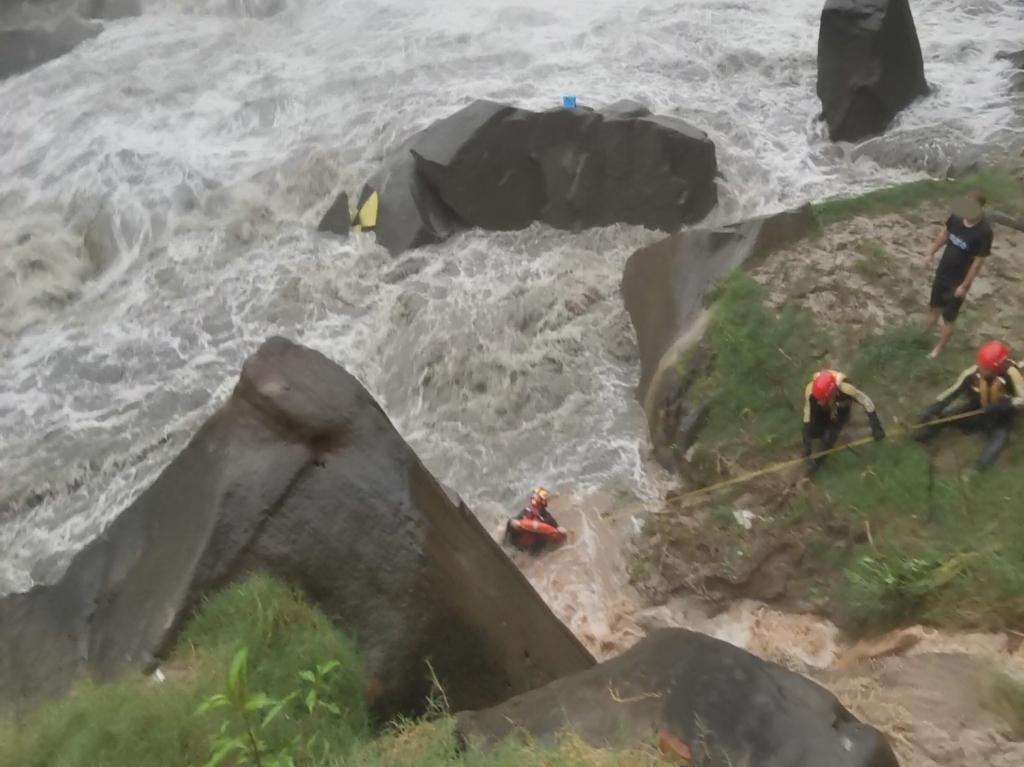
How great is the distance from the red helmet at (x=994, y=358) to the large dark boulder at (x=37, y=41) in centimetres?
1658

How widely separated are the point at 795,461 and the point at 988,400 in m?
1.51

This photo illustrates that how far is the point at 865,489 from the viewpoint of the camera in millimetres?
6707

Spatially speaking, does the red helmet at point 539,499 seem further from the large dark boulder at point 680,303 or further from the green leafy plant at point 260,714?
the green leafy plant at point 260,714

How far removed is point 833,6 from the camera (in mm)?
11695

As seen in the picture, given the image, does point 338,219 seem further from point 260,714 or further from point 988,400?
point 260,714

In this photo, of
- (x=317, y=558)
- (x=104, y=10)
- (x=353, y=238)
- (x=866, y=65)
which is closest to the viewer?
(x=317, y=558)

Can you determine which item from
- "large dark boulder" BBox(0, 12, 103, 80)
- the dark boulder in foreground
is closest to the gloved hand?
the dark boulder in foreground

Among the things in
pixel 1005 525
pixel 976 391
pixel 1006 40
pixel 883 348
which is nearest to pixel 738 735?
pixel 1005 525

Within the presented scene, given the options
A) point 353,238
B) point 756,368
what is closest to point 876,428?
point 756,368

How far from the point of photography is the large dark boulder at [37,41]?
1606 cm

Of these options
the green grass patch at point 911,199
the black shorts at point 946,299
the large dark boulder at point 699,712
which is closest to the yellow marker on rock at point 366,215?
the green grass patch at point 911,199

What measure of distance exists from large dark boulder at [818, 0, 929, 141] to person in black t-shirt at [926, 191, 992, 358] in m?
5.79

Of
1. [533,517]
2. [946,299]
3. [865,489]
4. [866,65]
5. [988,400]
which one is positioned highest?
[866,65]

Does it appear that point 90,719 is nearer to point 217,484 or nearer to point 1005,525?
point 217,484
